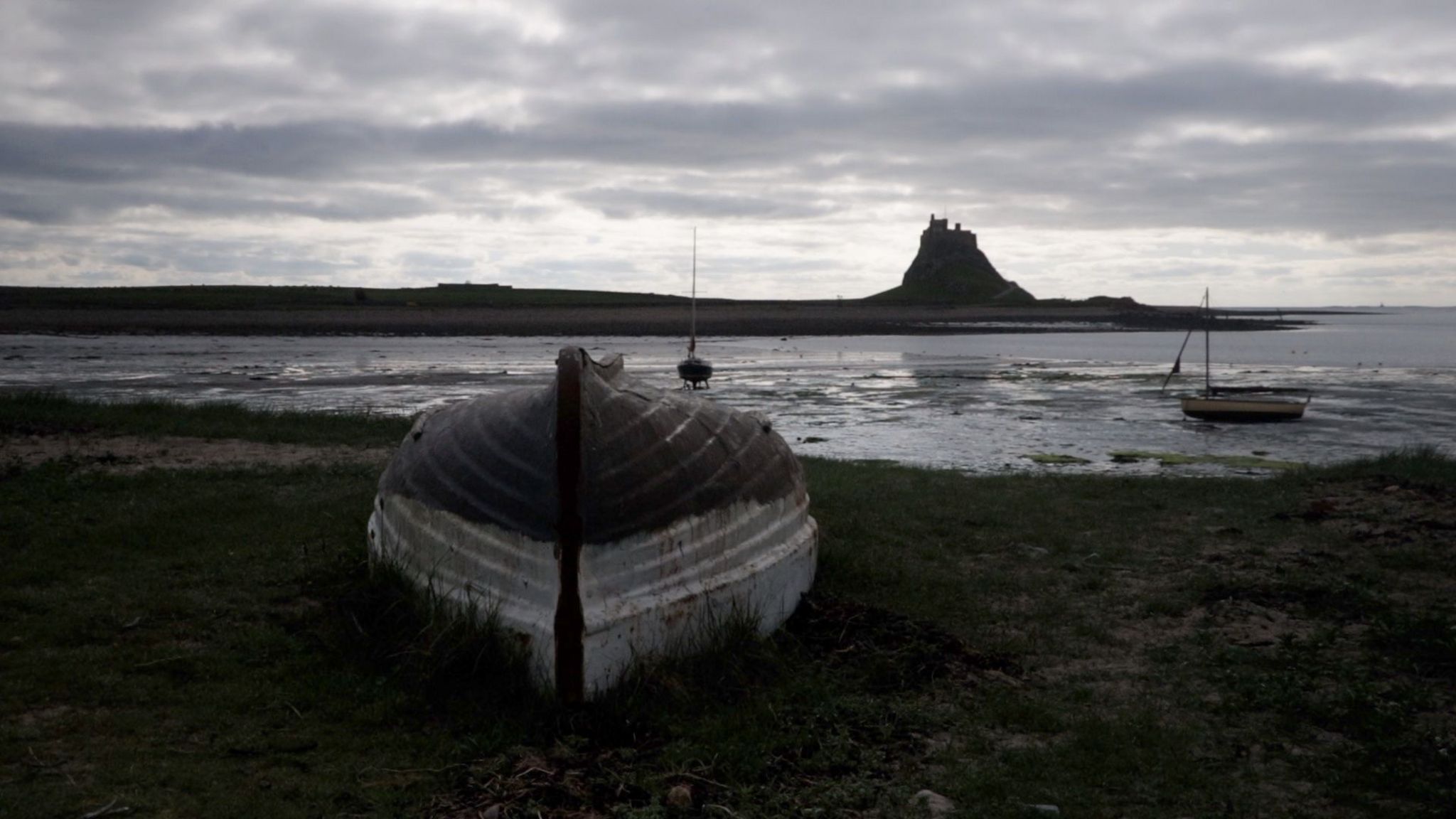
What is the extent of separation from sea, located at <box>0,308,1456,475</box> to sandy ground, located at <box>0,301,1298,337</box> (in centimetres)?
731

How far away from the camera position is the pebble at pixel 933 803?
16.0 ft

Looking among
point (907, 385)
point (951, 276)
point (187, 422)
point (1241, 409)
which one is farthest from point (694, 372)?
point (951, 276)

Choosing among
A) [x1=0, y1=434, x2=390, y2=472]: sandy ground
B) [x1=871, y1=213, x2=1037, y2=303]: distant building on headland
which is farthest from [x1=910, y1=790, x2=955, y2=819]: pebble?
[x1=871, y1=213, x2=1037, y2=303]: distant building on headland

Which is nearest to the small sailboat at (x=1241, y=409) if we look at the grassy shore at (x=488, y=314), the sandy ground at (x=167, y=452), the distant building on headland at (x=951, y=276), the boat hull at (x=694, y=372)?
the boat hull at (x=694, y=372)

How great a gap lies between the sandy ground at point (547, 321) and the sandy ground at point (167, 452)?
6087 centimetres

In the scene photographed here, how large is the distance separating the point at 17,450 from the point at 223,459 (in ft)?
7.28

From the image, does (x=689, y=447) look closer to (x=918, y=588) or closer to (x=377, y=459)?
(x=918, y=588)

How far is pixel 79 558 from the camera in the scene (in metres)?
8.31

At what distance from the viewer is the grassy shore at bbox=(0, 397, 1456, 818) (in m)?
5.05

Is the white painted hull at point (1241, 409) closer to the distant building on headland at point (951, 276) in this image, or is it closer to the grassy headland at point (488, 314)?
the grassy headland at point (488, 314)

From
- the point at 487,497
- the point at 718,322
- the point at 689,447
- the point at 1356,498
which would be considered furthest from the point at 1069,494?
the point at 718,322

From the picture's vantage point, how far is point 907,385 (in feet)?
124

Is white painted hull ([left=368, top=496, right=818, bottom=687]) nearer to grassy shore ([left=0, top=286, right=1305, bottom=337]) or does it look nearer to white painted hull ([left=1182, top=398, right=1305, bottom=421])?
white painted hull ([left=1182, top=398, right=1305, bottom=421])

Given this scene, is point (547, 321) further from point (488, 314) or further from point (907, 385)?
point (907, 385)
